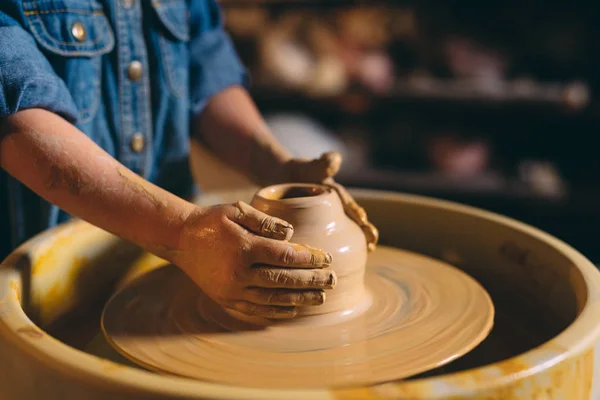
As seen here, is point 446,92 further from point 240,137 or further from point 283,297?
point 283,297

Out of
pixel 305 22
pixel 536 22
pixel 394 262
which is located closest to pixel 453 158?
pixel 536 22

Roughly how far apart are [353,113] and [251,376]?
97.8 inches

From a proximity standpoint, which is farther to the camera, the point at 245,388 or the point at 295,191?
the point at 295,191

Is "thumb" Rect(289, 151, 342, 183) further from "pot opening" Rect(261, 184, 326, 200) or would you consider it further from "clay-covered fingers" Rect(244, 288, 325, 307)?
"clay-covered fingers" Rect(244, 288, 325, 307)

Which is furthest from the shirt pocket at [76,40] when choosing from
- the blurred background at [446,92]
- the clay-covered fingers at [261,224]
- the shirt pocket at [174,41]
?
the blurred background at [446,92]

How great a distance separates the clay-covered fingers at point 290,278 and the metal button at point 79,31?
549mm

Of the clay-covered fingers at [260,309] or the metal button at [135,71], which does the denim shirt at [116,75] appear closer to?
the metal button at [135,71]

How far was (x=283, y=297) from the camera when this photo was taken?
2.33ft

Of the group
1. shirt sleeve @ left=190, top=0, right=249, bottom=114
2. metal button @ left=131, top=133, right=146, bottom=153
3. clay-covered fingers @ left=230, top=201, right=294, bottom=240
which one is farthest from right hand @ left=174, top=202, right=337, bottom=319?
shirt sleeve @ left=190, top=0, right=249, bottom=114

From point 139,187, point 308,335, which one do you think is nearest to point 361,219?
point 308,335

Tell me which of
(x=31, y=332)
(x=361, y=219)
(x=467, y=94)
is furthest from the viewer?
(x=467, y=94)

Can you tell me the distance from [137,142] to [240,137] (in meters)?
0.20

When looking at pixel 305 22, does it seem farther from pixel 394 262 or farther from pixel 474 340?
pixel 474 340

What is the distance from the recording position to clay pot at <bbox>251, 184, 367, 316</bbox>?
811 mm
